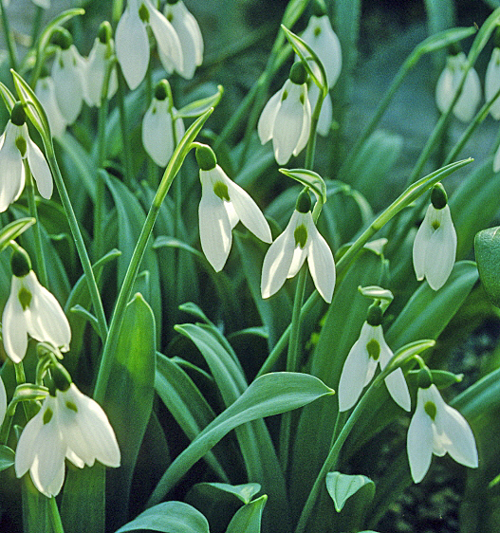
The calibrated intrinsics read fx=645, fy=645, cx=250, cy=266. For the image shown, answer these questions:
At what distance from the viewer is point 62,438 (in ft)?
1.83

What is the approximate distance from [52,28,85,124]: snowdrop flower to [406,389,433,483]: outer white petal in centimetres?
78

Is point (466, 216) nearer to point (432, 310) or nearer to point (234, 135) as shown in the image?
point (432, 310)

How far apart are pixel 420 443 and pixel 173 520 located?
298mm

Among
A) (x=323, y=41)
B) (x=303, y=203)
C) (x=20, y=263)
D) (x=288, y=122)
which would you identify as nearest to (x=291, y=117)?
(x=288, y=122)

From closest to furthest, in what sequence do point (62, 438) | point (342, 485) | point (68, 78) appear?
point (62, 438) → point (342, 485) → point (68, 78)

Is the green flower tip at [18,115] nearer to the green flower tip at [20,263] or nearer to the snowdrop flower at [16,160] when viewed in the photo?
the snowdrop flower at [16,160]

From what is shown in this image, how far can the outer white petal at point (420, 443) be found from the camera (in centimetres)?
70

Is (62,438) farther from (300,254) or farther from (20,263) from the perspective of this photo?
(300,254)

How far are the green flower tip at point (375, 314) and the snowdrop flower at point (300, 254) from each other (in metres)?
0.07

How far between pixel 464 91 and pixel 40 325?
0.89m

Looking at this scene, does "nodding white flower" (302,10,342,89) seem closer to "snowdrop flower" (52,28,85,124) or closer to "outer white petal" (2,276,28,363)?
"snowdrop flower" (52,28,85,124)

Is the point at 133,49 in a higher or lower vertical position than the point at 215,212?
higher

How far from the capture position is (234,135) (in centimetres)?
214

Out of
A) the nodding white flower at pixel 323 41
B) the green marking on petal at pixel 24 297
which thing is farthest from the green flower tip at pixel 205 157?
the nodding white flower at pixel 323 41
